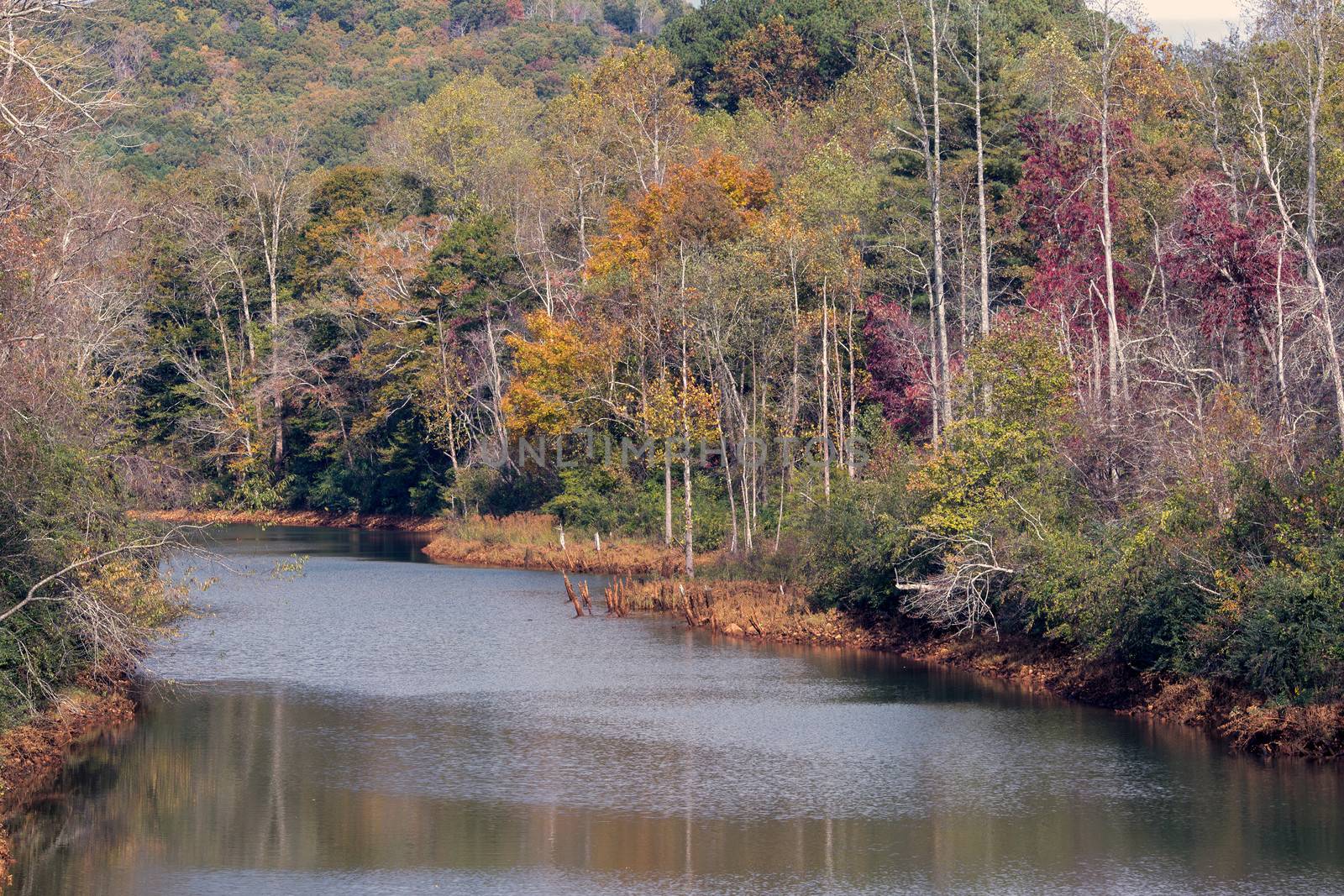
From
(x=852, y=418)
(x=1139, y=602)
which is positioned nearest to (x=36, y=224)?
(x=1139, y=602)

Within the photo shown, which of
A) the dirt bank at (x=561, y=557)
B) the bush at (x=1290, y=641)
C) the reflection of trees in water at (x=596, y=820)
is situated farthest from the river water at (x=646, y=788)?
the dirt bank at (x=561, y=557)

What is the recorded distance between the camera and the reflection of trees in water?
73.2ft

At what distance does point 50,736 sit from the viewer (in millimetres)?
28281

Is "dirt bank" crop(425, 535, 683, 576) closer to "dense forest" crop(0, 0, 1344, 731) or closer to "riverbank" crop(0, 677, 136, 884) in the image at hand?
"dense forest" crop(0, 0, 1344, 731)

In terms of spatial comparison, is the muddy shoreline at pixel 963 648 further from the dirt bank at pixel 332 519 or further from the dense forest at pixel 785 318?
the dirt bank at pixel 332 519

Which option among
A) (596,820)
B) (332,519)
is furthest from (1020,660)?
(332,519)

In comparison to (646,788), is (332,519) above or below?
above

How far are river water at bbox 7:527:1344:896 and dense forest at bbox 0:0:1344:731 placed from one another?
8.87 feet

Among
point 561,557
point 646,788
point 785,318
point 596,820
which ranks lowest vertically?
point 596,820

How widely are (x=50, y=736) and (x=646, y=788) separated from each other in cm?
1142

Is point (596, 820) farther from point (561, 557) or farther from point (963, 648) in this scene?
point (561, 557)

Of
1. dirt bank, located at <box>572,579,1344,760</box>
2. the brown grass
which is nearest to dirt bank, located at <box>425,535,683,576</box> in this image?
the brown grass

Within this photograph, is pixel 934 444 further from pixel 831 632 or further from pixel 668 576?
pixel 668 576

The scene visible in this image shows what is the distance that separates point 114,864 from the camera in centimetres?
2244
